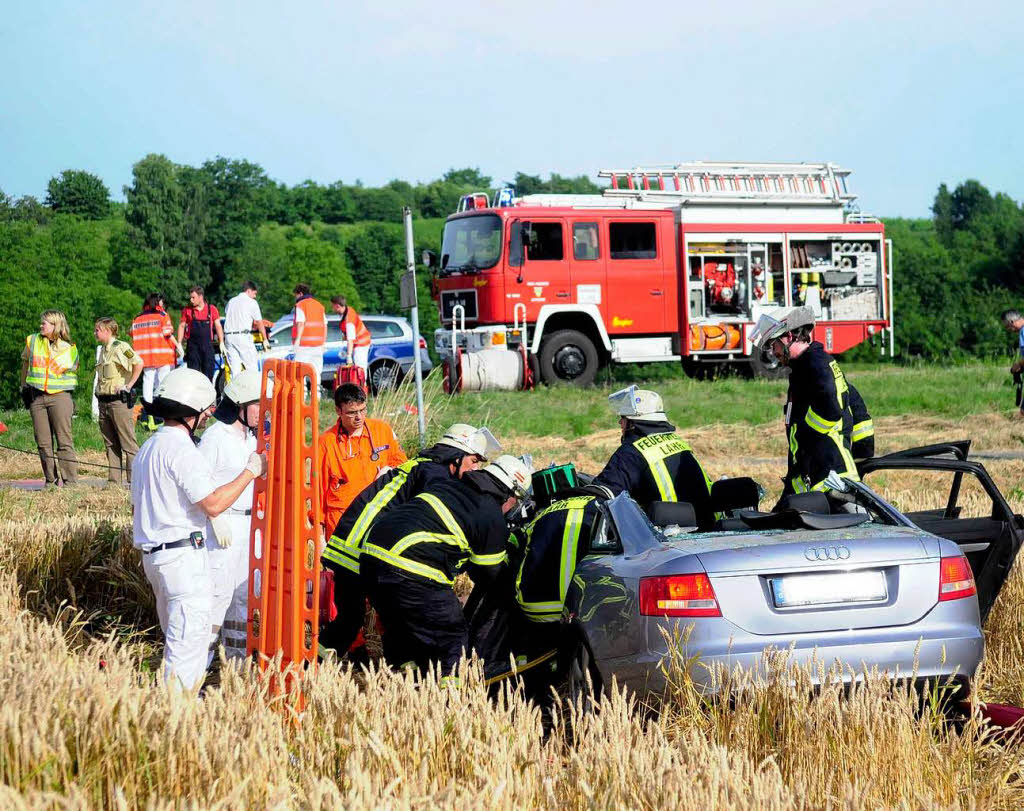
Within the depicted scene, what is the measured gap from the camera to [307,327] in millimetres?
15430

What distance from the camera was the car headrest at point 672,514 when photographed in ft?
17.5

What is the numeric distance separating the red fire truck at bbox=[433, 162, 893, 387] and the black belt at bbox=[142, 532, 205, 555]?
13.8 meters

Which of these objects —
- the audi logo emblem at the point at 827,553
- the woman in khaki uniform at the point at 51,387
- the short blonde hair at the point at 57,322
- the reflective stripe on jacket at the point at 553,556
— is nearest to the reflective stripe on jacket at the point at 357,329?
the woman in khaki uniform at the point at 51,387

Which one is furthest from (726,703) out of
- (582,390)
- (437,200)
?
(437,200)

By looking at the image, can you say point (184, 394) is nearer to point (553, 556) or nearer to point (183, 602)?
point (183, 602)

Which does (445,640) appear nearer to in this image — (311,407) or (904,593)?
(311,407)

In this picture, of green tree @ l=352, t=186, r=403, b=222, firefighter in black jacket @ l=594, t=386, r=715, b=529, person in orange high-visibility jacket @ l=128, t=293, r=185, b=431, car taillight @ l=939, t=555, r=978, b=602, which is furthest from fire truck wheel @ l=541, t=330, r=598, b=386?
green tree @ l=352, t=186, r=403, b=222

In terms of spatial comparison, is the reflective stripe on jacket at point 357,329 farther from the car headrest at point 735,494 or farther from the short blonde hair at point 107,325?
the car headrest at point 735,494

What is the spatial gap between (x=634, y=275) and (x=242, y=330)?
745cm

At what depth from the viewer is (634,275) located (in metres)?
20.8

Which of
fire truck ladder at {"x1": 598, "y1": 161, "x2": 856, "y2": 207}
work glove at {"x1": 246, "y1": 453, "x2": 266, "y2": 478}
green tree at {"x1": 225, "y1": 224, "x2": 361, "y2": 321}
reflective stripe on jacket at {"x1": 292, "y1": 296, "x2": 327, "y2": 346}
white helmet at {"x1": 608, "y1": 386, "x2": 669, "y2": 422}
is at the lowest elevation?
work glove at {"x1": 246, "y1": 453, "x2": 266, "y2": 478}

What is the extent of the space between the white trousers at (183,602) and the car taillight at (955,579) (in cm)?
307

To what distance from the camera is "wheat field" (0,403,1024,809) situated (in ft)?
11.2

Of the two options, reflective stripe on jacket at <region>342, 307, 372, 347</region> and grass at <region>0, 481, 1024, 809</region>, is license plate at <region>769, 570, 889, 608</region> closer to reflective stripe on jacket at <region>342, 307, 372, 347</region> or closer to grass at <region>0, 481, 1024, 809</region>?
grass at <region>0, 481, 1024, 809</region>
